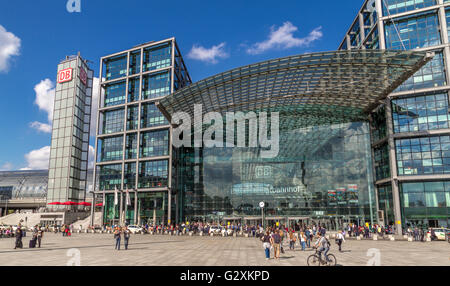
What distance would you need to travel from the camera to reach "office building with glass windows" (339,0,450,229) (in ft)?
135

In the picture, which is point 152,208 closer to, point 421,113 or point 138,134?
point 138,134

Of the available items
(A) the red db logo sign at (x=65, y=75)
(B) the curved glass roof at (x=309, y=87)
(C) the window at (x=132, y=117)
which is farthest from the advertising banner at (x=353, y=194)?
(A) the red db logo sign at (x=65, y=75)

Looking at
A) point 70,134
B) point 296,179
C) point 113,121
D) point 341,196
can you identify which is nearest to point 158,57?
point 113,121

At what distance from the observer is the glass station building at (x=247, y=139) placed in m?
41.3

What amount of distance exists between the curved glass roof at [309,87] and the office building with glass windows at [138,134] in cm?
1109

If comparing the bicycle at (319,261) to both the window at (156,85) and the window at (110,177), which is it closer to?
the window at (156,85)

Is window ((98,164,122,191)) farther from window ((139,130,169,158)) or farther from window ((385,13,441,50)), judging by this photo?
window ((385,13,441,50))

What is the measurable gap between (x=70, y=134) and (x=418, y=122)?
242 feet

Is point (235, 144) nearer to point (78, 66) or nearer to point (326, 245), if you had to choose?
point (326, 245)

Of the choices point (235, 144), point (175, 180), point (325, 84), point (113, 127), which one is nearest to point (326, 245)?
point (325, 84)

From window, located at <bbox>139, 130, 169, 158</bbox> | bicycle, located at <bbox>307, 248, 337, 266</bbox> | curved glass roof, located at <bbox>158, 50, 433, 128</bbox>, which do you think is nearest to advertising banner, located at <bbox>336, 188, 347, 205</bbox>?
curved glass roof, located at <bbox>158, 50, 433, 128</bbox>

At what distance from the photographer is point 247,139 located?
5578 centimetres

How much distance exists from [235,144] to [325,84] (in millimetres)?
18722

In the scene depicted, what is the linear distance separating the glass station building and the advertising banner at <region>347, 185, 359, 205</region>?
141mm
